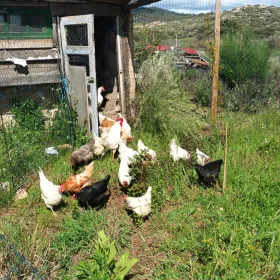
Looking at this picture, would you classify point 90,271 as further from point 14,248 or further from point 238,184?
point 238,184

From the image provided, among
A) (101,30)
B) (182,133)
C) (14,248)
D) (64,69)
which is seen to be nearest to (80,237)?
(14,248)

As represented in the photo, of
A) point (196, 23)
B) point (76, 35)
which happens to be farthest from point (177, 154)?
point (196, 23)

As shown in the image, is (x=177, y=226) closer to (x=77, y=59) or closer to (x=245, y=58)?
(x=77, y=59)

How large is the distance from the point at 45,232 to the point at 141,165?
1509mm

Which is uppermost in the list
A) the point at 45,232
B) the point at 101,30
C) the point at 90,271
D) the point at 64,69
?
the point at 101,30

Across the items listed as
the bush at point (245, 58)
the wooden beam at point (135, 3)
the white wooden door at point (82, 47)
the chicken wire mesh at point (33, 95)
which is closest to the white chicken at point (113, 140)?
the white wooden door at point (82, 47)

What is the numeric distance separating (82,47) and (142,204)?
11.1 ft

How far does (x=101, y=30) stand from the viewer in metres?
8.34

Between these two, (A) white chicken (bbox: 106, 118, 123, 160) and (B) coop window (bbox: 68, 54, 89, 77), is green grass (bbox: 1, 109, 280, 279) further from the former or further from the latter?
(B) coop window (bbox: 68, 54, 89, 77)

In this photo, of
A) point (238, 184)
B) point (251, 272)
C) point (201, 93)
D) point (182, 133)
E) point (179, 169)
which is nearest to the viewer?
point (251, 272)

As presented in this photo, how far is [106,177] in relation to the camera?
4086mm

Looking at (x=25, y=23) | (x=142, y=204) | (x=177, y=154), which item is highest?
(x=25, y=23)

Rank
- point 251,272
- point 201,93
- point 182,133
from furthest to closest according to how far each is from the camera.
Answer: point 201,93
point 182,133
point 251,272

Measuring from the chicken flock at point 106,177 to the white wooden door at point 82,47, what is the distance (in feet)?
2.29
